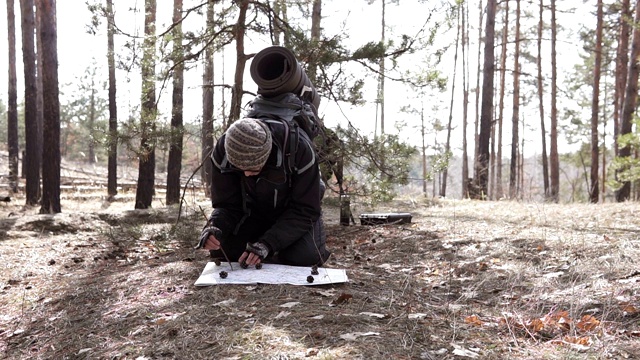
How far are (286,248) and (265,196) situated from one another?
0.42m

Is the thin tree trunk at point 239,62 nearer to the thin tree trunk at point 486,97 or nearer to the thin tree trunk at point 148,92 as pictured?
the thin tree trunk at point 148,92

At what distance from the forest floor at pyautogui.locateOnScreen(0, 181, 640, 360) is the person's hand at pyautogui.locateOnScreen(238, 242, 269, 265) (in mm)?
313

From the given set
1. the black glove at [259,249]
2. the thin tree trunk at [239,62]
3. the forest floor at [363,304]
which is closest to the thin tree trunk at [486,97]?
the forest floor at [363,304]

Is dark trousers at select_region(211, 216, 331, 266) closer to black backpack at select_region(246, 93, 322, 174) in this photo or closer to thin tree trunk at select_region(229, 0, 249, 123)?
black backpack at select_region(246, 93, 322, 174)

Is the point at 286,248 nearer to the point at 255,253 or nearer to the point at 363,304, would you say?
the point at 255,253

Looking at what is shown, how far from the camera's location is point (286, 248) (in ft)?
12.3

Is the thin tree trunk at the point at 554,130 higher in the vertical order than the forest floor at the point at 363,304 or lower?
higher

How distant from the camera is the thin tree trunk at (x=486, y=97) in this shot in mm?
13781

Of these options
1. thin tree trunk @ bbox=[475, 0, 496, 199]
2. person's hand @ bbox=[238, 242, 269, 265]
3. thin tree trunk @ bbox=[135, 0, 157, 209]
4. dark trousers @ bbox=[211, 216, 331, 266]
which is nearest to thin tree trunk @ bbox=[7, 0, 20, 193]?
thin tree trunk @ bbox=[135, 0, 157, 209]

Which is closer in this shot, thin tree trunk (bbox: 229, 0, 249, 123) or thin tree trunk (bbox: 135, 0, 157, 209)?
thin tree trunk (bbox: 135, 0, 157, 209)

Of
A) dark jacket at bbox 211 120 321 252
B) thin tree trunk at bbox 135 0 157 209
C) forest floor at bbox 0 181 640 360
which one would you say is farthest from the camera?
thin tree trunk at bbox 135 0 157 209

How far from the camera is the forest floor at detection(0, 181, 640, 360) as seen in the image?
2.27m

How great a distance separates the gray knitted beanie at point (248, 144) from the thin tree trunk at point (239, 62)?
3.32 metres

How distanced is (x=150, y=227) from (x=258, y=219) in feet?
13.2
